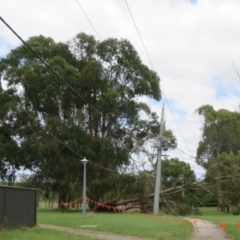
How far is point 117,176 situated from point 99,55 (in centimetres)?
1205

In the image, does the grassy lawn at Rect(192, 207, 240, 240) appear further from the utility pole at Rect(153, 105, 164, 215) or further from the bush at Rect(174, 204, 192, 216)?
the utility pole at Rect(153, 105, 164, 215)

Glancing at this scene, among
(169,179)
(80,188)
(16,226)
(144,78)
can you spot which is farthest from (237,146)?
(16,226)

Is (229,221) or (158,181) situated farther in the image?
(158,181)

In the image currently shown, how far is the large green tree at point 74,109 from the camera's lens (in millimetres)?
47875

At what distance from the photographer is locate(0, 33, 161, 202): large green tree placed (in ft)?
157

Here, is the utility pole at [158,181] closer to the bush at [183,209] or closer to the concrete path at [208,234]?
the bush at [183,209]

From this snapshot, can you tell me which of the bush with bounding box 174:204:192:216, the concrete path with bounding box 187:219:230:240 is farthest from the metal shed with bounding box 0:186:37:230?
the bush with bounding box 174:204:192:216

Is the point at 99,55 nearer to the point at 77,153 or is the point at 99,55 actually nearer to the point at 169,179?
the point at 77,153

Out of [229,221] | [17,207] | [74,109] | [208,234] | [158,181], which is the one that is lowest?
[208,234]

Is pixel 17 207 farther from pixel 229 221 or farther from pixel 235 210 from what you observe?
pixel 235 210

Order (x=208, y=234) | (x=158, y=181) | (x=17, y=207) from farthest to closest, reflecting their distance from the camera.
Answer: (x=158, y=181) < (x=208, y=234) < (x=17, y=207)

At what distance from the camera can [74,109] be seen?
1980 inches

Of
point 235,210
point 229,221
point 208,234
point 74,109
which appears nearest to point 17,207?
point 208,234

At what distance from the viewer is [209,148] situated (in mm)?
77500
